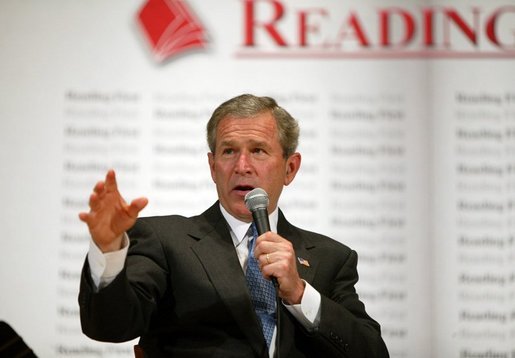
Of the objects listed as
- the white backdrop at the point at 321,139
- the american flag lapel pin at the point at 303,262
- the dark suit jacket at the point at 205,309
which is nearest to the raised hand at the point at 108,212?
the dark suit jacket at the point at 205,309

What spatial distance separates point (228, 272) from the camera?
8.15 ft

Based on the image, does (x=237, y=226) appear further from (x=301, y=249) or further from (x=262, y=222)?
(x=262, y=222)

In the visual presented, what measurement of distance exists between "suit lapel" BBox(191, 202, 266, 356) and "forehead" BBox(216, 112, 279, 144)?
0.87ft

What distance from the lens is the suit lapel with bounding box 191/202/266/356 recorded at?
94.6 inches

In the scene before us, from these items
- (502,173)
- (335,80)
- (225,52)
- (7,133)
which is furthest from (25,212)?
(502,173)

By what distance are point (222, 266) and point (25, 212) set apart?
197 cm

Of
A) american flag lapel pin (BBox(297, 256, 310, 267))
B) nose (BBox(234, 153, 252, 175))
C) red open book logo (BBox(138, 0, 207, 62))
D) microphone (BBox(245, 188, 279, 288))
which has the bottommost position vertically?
american flag lapel pin (BBox(297, 256, 310, 267))

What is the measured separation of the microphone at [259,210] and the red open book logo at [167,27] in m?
2.11

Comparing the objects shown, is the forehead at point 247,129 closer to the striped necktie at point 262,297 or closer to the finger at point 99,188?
the striped necktie at point 262,297

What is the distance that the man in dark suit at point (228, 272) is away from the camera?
6.91 ft

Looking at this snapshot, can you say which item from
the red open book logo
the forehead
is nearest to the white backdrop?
the red open book logo

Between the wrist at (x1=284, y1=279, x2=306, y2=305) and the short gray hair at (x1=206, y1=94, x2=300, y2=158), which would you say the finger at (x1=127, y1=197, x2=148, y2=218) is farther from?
the short gray hair at (x1=206, y1=94, x2=300, y2=158)

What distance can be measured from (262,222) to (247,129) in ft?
1.82

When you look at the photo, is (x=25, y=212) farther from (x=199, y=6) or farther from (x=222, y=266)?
(x=222, y=266)
